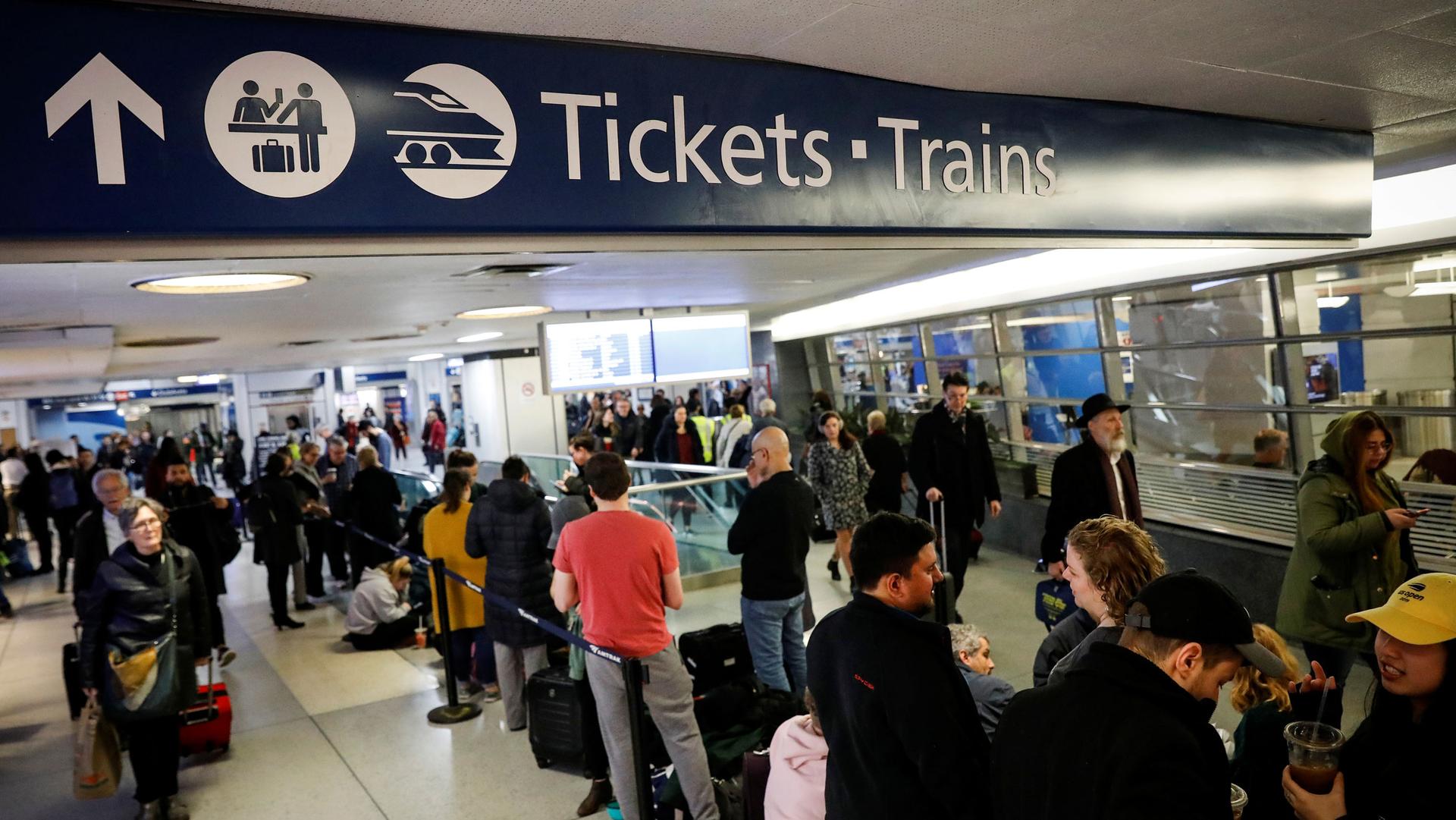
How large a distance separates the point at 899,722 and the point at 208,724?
17.6 feet

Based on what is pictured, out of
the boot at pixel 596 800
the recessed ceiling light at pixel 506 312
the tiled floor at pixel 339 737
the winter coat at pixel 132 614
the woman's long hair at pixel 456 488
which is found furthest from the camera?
the recessed ceiling light at pixel 506 312

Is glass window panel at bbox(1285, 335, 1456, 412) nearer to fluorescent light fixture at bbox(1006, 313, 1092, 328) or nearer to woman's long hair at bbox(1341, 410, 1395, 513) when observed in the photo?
woman's long hair at bbox(1341, 410, 1395, 513)

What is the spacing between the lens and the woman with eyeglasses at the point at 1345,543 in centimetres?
431

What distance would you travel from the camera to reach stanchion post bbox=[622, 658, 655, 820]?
4070mm

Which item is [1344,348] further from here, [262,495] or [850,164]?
[262,495]

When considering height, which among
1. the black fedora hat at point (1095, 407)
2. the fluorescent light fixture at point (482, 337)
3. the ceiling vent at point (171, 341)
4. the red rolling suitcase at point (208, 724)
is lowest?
the red rolling suitcase at point (208, 724)

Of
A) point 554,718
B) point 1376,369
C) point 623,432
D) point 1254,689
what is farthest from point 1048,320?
point 1254,689

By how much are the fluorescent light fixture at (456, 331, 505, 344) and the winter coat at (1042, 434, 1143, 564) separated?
886cm

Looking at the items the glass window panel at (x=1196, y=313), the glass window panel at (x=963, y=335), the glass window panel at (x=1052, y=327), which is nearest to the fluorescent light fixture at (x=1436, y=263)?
the glass window panel at (x=1196, y=313)

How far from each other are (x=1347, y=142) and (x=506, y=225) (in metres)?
3.77

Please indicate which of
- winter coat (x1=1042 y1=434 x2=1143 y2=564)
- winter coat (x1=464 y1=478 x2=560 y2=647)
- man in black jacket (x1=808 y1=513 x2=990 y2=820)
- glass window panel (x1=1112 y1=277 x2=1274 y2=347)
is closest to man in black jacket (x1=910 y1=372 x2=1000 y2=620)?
winter coat (x1=1042 y1=434 x2=1143 y2=564)

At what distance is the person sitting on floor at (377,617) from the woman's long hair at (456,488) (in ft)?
6.94

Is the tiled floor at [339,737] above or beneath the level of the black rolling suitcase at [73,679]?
beneath

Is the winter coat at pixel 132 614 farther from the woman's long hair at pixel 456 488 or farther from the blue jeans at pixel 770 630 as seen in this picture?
the blue jeans at pixel 770 630
